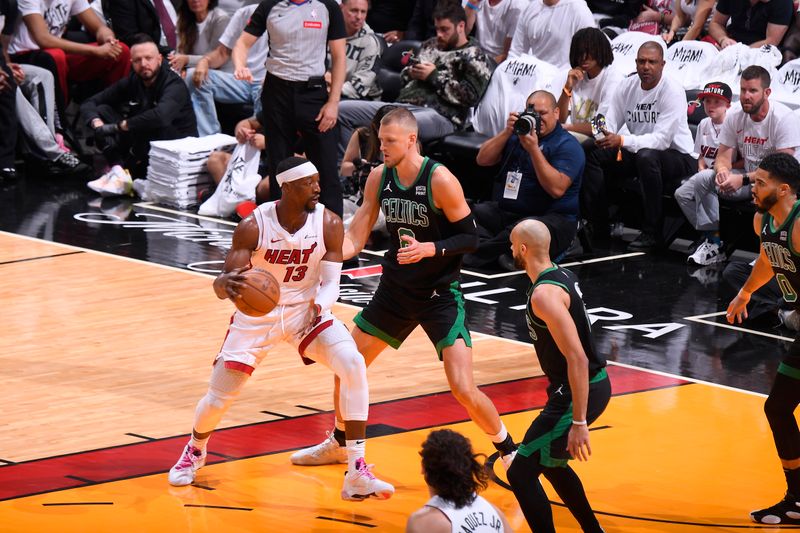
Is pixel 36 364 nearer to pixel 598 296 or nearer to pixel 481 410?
pixel 481 410

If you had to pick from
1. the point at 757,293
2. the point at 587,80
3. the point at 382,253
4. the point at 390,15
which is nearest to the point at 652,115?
the point at 587,80

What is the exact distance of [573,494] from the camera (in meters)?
5.75

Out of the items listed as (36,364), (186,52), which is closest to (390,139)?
(36,364)

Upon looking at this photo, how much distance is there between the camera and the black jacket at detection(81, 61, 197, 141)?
1380cm

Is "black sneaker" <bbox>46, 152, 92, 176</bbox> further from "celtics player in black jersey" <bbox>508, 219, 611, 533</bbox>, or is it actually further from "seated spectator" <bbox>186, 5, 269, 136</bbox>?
"celtics player in black jersey" <bbox>508, 219, 611, 533</bbox>

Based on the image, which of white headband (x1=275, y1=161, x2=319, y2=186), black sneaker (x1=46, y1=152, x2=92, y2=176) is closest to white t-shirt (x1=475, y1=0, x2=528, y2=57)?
black sneaker (x1=46, y1=152, x2=92, y2=176)

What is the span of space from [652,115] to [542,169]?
7.34 feet

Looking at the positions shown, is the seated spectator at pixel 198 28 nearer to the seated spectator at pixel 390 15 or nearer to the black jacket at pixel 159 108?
the black jacket at pixel 159 108

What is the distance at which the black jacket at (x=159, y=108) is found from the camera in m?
13.8

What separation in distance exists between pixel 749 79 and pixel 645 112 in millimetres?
1372

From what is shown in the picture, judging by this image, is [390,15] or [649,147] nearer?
[649,147]

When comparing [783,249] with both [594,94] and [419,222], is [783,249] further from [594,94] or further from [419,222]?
[594,94]

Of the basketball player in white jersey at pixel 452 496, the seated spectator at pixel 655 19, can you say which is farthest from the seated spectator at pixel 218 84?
the basketball player in white jersey at pixel 452 496

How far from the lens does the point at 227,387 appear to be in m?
6.44
